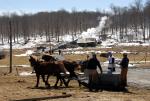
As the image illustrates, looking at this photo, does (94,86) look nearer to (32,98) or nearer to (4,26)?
(32,98)

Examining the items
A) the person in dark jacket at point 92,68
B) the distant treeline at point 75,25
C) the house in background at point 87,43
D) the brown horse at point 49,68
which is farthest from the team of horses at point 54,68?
the distant treeline at point 75,25

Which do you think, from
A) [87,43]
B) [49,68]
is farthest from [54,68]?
A: [87,43]

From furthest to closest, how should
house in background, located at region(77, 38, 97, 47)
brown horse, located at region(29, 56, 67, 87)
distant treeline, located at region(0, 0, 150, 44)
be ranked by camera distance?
distant treeline, located at region(0, 0, 150, 44), house in background, located at region(77, 38, 97, 47), brown horse, located at region(29, 56, 67, 87)

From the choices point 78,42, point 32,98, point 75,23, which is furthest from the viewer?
point 75,23

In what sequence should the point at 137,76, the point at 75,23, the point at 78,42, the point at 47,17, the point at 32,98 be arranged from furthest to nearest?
the point at 47,17 < the point at 75,23 < the point at 78,42 < the point at 137,76 < the point at 32,98

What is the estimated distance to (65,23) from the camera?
187125 mm

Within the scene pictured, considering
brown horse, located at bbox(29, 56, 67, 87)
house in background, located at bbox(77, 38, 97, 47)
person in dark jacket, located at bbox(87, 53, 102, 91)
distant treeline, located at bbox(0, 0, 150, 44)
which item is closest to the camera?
person in dark jacket, located at bbox(87, 53, 102, 91)

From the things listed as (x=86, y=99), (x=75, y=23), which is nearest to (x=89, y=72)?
(x=86, y=99)

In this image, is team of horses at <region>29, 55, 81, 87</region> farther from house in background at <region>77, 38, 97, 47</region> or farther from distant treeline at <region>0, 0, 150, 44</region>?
distant treeline at <region>0, 0, 150, 44</region>

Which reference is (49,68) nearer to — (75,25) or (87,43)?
(87,43)

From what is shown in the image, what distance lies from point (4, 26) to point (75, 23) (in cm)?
2927

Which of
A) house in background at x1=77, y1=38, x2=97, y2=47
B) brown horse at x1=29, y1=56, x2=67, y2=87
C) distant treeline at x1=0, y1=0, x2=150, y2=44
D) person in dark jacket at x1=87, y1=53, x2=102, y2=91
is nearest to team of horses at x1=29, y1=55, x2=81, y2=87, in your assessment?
brown horse at x1=29, y1=56, x2=67, y2=87

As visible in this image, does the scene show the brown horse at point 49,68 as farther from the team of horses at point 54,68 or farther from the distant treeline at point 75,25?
the distant treeline at point 75,25

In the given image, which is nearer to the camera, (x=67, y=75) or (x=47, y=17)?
(x=67, y=75)
